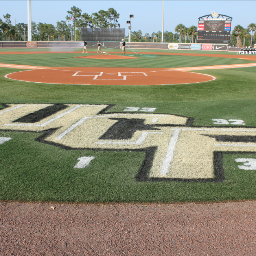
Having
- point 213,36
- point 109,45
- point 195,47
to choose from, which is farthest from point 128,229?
point 213,36

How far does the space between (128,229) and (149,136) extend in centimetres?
305

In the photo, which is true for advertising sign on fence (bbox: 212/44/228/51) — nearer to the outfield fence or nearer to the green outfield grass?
the outfield fence

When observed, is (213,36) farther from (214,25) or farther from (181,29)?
(181,29)

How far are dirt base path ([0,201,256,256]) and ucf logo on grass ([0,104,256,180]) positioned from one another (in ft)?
2.89

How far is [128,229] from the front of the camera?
3.05 meters

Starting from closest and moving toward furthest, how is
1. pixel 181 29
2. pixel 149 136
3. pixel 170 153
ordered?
pixel 170 153 < pixel 149 136 < pixel 181 29

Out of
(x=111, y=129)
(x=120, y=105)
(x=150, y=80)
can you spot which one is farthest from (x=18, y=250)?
(x=150, y=80)

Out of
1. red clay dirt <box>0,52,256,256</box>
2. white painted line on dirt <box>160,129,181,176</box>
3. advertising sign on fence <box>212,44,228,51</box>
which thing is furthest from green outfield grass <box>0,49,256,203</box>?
advertising sign on fence <box>212,44,228,51</box>

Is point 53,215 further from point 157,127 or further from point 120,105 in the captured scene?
point 120,105

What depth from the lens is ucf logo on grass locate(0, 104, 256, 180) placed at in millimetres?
4590

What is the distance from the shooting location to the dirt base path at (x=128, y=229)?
2773mm

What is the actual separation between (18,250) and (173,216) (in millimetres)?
1576

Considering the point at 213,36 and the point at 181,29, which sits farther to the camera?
the point at 181,29

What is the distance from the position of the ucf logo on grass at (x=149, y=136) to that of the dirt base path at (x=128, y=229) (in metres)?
0.88
